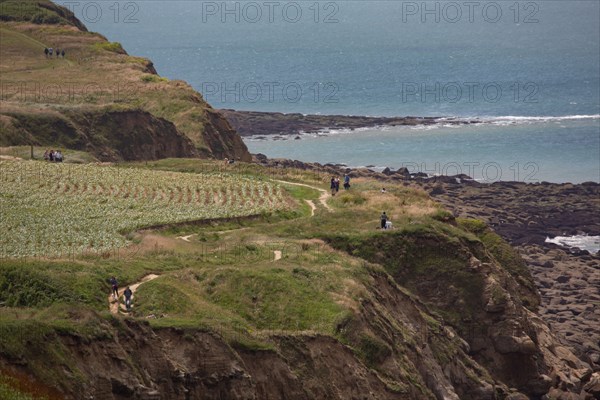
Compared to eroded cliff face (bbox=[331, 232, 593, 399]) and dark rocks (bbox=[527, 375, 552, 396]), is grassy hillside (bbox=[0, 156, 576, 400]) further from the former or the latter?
dark rocks (bbox=[527, 375, 552, 396])

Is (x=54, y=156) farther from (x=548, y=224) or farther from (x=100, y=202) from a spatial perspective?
(x=548, y=224)

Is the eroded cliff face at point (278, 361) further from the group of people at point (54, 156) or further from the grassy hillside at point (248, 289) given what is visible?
the group of people at point (54, 156)

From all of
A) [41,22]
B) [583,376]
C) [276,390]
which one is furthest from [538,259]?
[41,22]

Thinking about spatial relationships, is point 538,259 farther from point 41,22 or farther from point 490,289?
point 41,22

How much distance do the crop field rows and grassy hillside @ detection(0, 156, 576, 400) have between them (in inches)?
5.1

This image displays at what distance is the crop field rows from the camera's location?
170ft

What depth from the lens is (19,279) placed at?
132ft

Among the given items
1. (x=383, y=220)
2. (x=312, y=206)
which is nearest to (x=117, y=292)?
(x=383, y=220)

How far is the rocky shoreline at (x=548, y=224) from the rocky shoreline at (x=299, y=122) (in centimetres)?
2838

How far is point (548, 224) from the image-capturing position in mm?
93625

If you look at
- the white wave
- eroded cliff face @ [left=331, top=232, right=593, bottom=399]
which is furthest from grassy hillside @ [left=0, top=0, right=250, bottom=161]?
eroded cliff face @ [left=331, top=232, right=593, bottom=399]

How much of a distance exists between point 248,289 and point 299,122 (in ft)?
345

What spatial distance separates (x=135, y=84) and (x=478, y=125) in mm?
65095

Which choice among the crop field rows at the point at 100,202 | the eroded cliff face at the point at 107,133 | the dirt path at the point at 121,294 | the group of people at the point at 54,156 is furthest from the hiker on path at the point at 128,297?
the eroded cliff face at the point at 107,133
